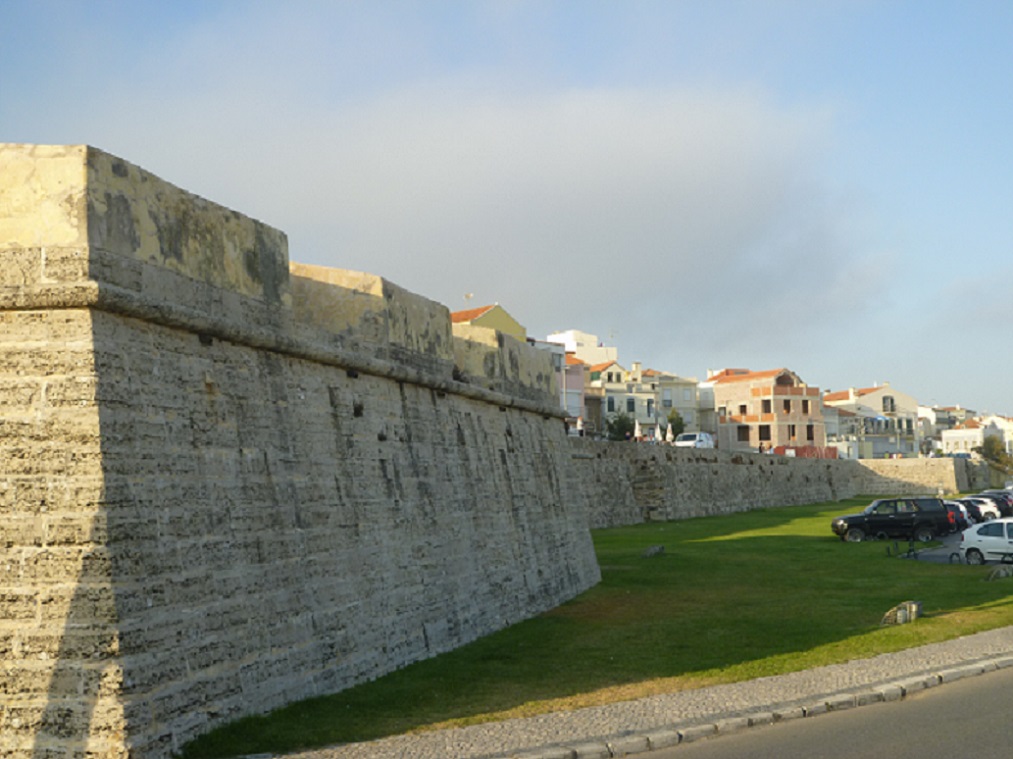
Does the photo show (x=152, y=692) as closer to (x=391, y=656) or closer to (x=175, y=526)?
(x=175, y=526)


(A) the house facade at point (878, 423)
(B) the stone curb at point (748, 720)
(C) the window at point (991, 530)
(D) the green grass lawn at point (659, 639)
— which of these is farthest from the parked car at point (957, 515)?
(A) the house facade at point (878, 423)

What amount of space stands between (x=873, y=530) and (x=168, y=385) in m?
28.7

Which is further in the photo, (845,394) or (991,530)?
(845,394)

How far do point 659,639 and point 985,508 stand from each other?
103ft

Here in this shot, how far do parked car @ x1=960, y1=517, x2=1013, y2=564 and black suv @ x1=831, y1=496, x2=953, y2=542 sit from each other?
24.3ft

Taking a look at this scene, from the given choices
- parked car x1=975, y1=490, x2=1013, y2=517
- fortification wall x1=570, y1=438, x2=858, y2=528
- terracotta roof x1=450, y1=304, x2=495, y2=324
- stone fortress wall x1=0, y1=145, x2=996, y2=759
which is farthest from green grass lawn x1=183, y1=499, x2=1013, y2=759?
terracotta roof x1=450, y1=304, x2=495, y2=324

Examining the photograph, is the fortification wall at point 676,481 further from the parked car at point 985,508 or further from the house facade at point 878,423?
the house facade at point 878,423

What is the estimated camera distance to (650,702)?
37.5 feet

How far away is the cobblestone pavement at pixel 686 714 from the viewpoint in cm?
951

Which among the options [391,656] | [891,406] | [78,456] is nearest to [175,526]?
[78,456]

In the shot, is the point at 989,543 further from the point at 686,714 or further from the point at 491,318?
the point at 491,318

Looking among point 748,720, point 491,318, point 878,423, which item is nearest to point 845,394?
point 878,423

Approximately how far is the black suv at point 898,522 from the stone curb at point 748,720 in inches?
848

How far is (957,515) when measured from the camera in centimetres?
3612
